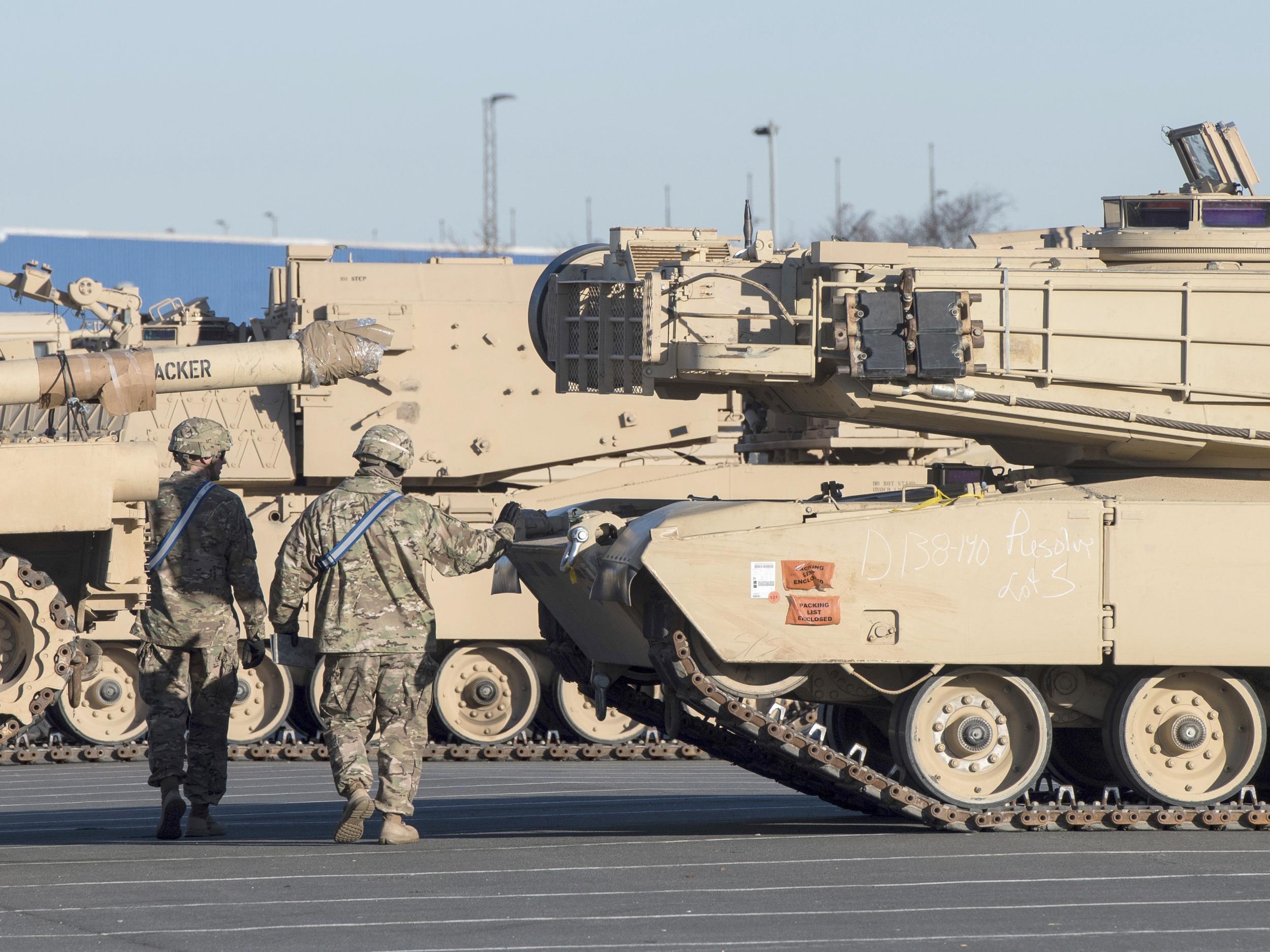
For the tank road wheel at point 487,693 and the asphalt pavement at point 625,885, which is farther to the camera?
the tank road wheel at point 487,693

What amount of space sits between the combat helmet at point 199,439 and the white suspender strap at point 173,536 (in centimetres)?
29

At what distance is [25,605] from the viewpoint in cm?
1303

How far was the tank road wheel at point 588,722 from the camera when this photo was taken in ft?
53.4

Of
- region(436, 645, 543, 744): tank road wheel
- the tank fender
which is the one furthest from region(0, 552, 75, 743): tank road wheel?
the tank fender

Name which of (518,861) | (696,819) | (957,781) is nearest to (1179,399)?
(957,781)

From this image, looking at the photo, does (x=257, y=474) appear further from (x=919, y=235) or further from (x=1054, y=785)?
(x=919, y=235)

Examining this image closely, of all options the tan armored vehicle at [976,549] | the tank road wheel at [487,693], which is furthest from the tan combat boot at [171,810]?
the tank road wheel at [487,693]

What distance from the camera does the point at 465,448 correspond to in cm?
1627

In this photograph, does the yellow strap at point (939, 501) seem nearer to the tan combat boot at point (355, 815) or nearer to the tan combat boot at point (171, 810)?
the tan combat boot at point (355, 815)

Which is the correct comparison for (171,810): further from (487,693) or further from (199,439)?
(487,693)

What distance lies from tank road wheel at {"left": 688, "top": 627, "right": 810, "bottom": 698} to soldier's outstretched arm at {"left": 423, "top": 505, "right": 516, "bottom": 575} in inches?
41.5

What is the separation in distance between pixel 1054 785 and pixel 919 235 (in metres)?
54.1

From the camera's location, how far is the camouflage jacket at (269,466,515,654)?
8.83m

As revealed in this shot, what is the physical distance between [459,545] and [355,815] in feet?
4.60
